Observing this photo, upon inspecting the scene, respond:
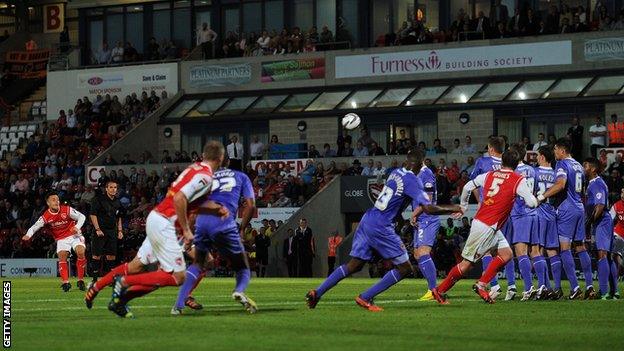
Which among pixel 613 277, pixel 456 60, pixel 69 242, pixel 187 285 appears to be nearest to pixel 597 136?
pixel 456 60

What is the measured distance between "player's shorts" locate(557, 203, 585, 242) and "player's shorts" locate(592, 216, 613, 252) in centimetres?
33

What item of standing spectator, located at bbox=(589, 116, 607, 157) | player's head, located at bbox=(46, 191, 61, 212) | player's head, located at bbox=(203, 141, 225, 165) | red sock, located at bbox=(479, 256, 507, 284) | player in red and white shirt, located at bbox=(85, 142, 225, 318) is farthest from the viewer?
standing spectator, located at bbox=(589, 116, 607, 157)

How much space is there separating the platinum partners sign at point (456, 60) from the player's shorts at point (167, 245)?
34974 mm

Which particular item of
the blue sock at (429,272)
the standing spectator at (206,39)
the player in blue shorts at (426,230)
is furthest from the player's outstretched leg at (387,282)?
the standing spectator at (206,39)

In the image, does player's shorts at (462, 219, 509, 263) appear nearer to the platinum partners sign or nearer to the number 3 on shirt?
the number 3 on shirt

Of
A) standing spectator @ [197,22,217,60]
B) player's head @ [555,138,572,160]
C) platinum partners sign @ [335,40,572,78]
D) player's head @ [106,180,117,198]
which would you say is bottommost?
player's head @ [106,180,117,198]

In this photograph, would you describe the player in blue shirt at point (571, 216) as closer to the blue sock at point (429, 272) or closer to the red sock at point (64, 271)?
the blue sock at point (429, 272)

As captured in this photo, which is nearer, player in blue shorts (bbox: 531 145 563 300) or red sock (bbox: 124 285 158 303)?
red sock (bbox: 124 285 158 303)

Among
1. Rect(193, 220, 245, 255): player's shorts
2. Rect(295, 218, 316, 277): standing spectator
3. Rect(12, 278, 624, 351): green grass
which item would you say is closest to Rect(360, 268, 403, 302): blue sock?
Rect(12, 278, 624, 351): green grass

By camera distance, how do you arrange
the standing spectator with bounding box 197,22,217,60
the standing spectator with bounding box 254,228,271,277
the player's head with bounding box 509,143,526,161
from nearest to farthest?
1. the player's head with bounding box 509,143,526,161
2. the standing spectator with bounding box 254,228,271,277
3. the standing spectator with bounding box 197,22,217,60

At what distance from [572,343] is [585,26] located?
36.9 metres

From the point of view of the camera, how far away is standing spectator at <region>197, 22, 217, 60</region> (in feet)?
193

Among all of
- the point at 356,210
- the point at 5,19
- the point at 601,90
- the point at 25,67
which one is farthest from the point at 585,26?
the point at 5,19

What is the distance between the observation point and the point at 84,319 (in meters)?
18.3
